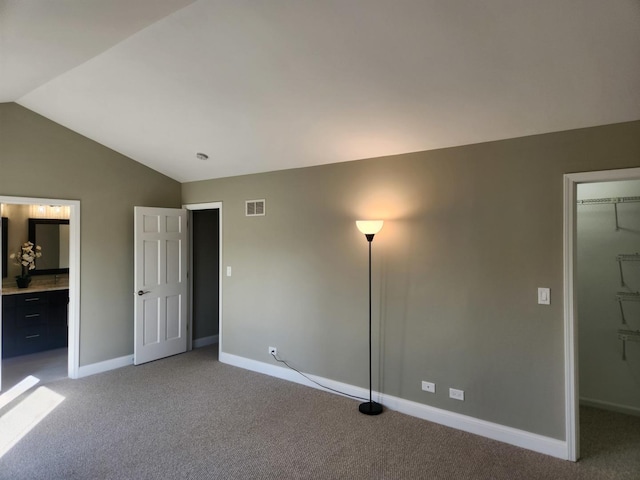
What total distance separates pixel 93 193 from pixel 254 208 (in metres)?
1.95

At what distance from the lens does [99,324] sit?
14.8 feet

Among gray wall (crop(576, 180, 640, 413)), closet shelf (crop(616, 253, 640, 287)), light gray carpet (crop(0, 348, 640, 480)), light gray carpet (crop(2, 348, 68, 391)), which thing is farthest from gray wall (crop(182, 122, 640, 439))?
light gray carpet (crop(2, 348, 68, 391))

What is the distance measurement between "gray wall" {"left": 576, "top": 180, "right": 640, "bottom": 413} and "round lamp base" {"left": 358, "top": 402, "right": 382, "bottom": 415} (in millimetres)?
2010

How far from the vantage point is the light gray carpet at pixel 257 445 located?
8.32 ft

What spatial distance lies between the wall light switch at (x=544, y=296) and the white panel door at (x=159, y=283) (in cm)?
435

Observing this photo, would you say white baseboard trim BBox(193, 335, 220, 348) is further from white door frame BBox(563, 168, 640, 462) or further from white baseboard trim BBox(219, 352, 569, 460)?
white door frame BBox(563, 168, 640, 462)

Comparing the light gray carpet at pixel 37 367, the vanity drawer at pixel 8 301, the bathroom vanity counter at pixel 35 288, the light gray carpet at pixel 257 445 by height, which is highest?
the bathroom vanity counter at pixel 35 288

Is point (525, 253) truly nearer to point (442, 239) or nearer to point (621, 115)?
point (442, 239)

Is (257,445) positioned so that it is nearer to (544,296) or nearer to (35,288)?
(544,296)

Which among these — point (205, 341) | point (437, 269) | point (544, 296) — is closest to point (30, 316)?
point (205, 341)

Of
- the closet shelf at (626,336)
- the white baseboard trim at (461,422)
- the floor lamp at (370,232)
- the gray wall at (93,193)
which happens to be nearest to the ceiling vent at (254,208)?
the gray wall at (93,193)

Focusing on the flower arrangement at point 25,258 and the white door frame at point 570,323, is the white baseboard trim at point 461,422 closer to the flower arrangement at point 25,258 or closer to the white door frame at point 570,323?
the white door frame at point 570,323

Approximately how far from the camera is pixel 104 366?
4527 mm

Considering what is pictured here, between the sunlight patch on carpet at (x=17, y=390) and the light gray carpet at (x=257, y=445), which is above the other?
the sunlight patch on carpet at (x=17, y=390)
